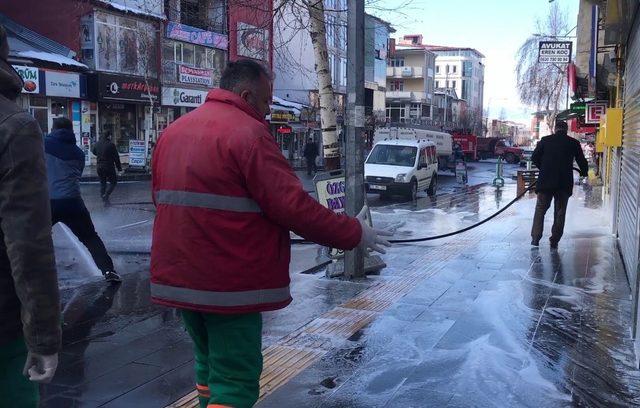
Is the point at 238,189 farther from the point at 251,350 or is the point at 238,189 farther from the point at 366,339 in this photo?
the point at 366,339

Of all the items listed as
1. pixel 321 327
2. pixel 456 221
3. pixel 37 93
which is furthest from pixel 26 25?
pixel 321 327

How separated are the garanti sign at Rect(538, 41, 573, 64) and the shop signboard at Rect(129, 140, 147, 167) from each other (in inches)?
646

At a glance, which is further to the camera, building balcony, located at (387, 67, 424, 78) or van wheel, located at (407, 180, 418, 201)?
building balcony, located at (387, 67, 424, 78)

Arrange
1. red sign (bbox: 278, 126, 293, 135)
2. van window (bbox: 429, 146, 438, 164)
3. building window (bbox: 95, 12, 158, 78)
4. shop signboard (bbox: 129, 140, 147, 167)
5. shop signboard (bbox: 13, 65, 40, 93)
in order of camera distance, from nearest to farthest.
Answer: van window (bbox: 429, 146, 438, 164), shop signboard (bbox: 13, 65, 40, 93), shop signboard (bbox: 129, 140, 147, 167), building window (bbox: 95, 12, 158, 78), red sign (bbox: 278, 126, 293, 135)

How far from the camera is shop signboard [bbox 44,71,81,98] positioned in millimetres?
26453

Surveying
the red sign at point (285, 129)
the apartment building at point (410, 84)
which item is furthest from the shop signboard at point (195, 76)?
the apartment building at point (410, 84)

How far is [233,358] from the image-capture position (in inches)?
107

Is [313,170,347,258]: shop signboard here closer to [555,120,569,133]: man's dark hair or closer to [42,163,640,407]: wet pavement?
[42,163,640,407]: wet pavement

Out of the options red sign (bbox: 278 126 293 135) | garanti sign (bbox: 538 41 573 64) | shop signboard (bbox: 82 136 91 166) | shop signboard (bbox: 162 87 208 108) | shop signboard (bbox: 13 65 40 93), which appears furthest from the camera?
red sign (bbox: 278 126 293 135)

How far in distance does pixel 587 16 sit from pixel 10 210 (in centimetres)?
1264

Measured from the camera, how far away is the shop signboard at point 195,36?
3328cm

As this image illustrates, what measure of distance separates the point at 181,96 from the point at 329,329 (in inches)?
1216

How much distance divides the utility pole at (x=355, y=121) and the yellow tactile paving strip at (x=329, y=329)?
0.44 m

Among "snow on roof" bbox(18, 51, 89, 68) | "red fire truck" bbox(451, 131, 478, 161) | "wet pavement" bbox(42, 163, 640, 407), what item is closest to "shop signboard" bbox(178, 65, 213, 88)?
"snow on roof" bbox(18, 51, 89, 68)
